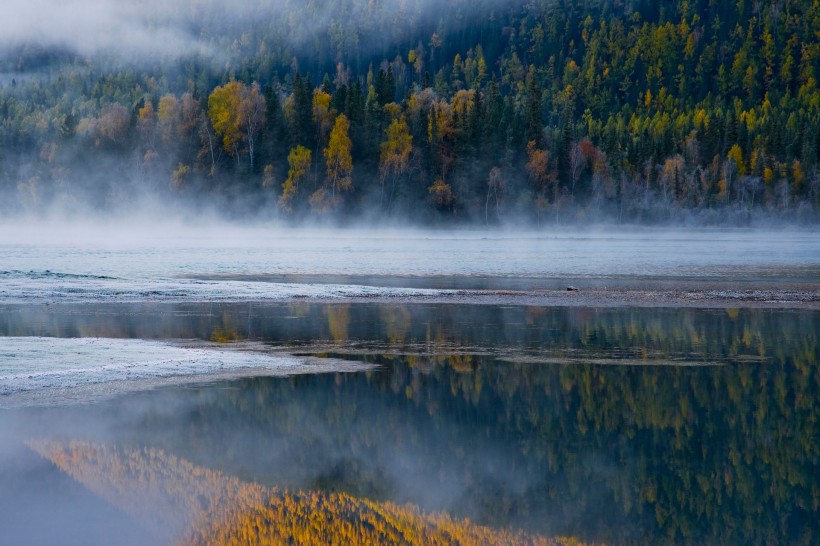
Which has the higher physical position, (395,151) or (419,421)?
(395,151)

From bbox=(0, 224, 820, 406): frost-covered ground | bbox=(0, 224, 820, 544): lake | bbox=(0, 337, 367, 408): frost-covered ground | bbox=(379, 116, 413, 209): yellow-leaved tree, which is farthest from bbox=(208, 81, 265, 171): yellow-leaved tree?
bbox=(0, 337, 367, 408): frost-covered ground

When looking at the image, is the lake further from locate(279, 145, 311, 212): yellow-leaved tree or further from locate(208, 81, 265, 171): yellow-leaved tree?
locate(208, 81, 265, 171): yellow-leaved tree

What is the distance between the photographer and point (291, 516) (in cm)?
883

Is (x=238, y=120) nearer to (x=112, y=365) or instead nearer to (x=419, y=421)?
(x=112, y=365)

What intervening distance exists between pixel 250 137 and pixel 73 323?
352ft

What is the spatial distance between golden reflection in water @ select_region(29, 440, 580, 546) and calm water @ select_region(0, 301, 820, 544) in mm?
249

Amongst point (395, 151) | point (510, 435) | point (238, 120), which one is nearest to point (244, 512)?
point (510, 435)

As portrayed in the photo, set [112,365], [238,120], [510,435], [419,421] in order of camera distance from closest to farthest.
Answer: [510,435], [419,421], [112,365], [238,120]

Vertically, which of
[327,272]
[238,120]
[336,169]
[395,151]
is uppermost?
[238,120]

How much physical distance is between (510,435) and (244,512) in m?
4.03

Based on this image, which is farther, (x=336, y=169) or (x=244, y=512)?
(x=336, y=169)

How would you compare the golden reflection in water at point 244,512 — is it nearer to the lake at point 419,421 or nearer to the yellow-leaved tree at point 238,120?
the lake at point 419,421

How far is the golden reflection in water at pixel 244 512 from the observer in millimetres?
8305

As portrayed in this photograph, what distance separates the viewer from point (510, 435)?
39.3ft
